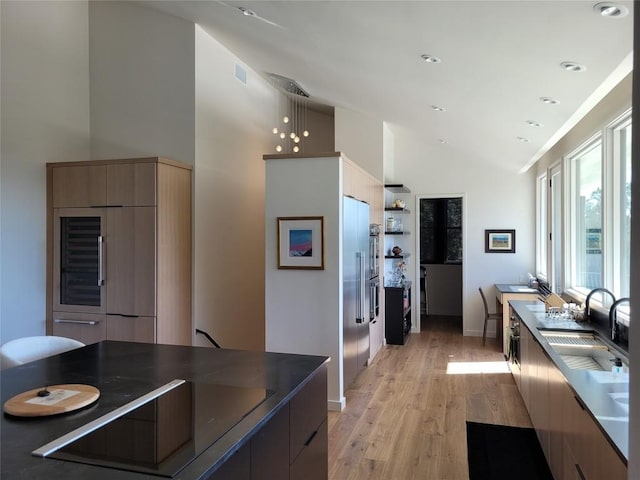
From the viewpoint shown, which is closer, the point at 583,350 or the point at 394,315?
the point at 583,350

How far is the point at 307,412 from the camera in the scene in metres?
1.94

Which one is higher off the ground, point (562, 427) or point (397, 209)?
point (397, 209)

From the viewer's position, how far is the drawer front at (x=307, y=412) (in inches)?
70.3

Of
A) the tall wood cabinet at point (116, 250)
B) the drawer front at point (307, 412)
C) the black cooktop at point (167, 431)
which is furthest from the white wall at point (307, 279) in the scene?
the black cooktop at point (167, 431)

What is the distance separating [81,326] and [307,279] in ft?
7.53

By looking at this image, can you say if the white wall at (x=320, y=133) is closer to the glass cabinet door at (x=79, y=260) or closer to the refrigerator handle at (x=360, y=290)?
the refrigerator handle at (x=360, y=290)

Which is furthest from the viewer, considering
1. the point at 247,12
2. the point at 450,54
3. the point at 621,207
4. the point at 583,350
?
the point at 247,12

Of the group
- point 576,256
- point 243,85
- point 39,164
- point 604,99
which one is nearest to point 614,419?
point 604,99

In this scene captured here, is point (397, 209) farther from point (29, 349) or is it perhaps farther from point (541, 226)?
point (29, 349)

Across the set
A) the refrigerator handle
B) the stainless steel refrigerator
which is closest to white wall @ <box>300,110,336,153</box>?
the stainless steel refrigerator

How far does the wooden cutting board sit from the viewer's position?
1.47m

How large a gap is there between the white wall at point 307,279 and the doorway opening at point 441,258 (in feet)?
16.0

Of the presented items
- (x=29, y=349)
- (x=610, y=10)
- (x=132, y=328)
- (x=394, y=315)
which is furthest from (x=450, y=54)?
(x=394, y=315)

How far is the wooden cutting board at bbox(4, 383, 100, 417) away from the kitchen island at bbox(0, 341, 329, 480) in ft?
0.08
